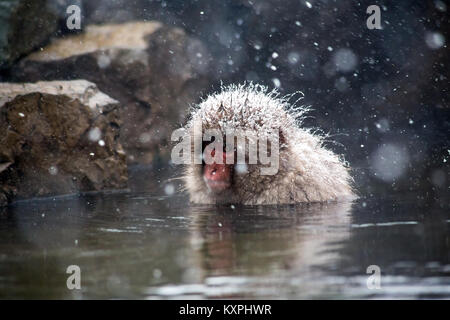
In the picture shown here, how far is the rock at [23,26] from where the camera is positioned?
1012 cm

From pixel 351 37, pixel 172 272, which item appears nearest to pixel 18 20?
pixel 351 37

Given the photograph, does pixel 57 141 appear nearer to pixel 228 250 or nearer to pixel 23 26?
pixel 23 26

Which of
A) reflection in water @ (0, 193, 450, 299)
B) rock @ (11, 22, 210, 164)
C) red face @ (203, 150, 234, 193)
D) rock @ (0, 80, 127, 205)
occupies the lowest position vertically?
reflection in water @ (0, 193, 450, 299)

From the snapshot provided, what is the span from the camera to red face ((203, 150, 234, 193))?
6.00 metres

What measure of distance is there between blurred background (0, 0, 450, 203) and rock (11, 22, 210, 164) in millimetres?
18

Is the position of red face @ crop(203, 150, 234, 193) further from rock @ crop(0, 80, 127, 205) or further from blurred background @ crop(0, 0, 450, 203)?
blurred background @ crop(0, 0, 450, 203)

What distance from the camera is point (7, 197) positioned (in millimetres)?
6719

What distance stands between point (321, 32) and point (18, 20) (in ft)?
17.0

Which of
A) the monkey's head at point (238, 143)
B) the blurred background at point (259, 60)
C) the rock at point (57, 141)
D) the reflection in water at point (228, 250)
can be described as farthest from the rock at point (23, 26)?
the monkey's head at point (238, 143)

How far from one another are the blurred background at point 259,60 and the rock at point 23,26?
2 centimetres

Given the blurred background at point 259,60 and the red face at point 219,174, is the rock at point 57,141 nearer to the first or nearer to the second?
the red face at point 219,174

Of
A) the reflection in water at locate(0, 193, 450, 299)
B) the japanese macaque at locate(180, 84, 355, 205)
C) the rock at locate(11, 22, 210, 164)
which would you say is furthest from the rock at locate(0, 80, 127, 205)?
the rock at locate(11, 22, 210, 164)

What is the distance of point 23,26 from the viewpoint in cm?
1048

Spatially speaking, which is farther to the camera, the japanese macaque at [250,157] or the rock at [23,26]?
the rock at [23,26]
